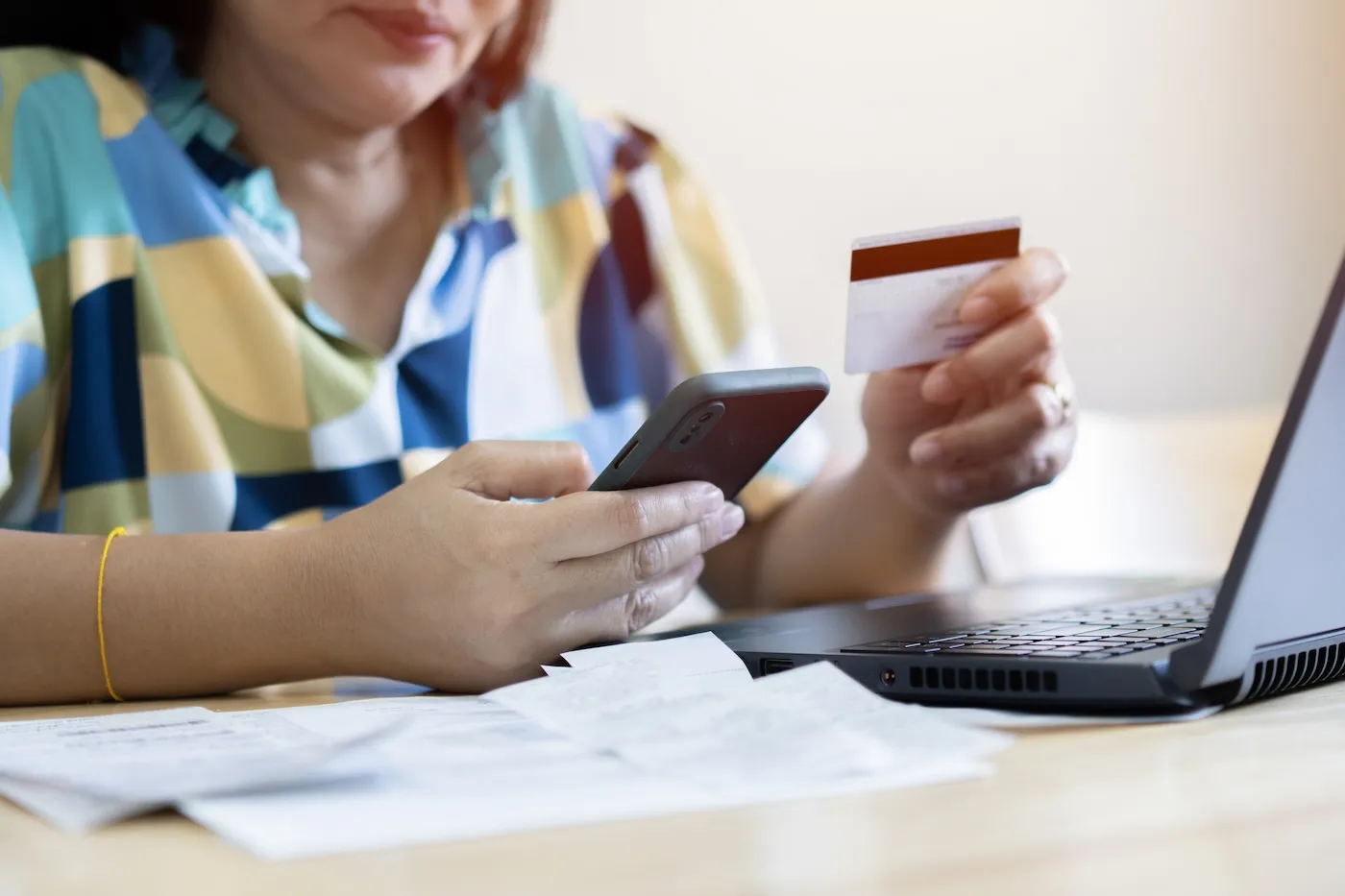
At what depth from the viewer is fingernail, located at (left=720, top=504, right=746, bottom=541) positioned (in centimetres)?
70

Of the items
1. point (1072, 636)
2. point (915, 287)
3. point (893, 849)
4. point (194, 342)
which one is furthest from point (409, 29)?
point (893, 849)

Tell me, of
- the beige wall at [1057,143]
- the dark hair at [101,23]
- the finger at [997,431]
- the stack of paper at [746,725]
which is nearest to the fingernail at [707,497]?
the stack of paper at [746,725]

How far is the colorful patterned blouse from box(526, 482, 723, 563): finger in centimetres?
45

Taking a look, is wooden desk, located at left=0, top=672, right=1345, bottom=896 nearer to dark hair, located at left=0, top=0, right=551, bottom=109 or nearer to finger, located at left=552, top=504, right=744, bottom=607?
finger, located at left=552, top=504, right=744, bottom=607

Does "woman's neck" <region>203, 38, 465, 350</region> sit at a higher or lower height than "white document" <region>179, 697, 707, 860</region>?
higher

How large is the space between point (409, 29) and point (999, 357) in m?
0.53

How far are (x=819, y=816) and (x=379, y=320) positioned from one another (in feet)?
2.77

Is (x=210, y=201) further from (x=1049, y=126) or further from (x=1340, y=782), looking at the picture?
(x=1049, y=126)

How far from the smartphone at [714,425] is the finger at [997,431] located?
247 mm

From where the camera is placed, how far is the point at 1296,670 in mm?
547

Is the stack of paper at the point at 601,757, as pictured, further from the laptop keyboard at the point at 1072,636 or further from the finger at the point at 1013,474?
the finger at the point at 1013,474

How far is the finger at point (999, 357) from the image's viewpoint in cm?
89

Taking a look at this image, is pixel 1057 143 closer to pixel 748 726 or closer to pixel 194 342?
pixel 194 342

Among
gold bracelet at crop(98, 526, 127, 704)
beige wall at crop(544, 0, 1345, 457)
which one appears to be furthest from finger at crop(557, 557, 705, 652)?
beige wall at crop(544, 0, 1345, 457)
